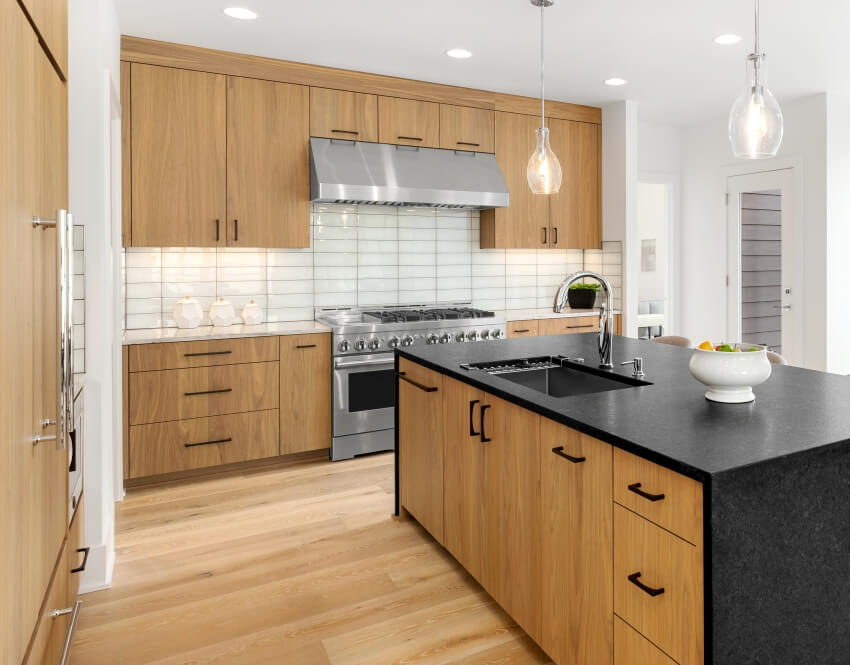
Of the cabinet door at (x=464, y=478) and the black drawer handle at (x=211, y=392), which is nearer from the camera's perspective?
the cabinet door at (x=464, y=478)

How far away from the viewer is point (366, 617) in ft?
7.30

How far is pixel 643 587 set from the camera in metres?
1.42

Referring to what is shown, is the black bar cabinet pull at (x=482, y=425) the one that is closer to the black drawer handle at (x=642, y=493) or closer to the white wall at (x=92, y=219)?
the black drawer handle at (x=642, y=493)

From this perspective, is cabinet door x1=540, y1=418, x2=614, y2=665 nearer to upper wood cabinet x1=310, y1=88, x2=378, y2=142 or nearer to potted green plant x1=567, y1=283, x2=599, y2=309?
upper wood cabinet x1=310, y1=88, x2=378, y2=142

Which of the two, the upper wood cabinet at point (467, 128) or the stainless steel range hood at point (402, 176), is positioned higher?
the upper wood cabinet at point (467, 128)

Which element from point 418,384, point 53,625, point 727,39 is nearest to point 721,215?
point 727,39

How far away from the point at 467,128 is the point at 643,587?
153 inches

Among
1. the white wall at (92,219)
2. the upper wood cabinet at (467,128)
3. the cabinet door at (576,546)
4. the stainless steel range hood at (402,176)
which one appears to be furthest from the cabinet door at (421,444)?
the upper wood cabinet at (467,128)

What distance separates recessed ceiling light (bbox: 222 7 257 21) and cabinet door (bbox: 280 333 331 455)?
1824 millimetres

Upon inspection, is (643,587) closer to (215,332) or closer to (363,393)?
(363,393)

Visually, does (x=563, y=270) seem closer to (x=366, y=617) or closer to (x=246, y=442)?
(x=246, y=442)

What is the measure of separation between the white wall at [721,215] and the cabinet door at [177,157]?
4465mm

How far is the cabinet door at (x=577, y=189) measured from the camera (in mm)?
5145

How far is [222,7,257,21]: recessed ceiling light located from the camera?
326cm
